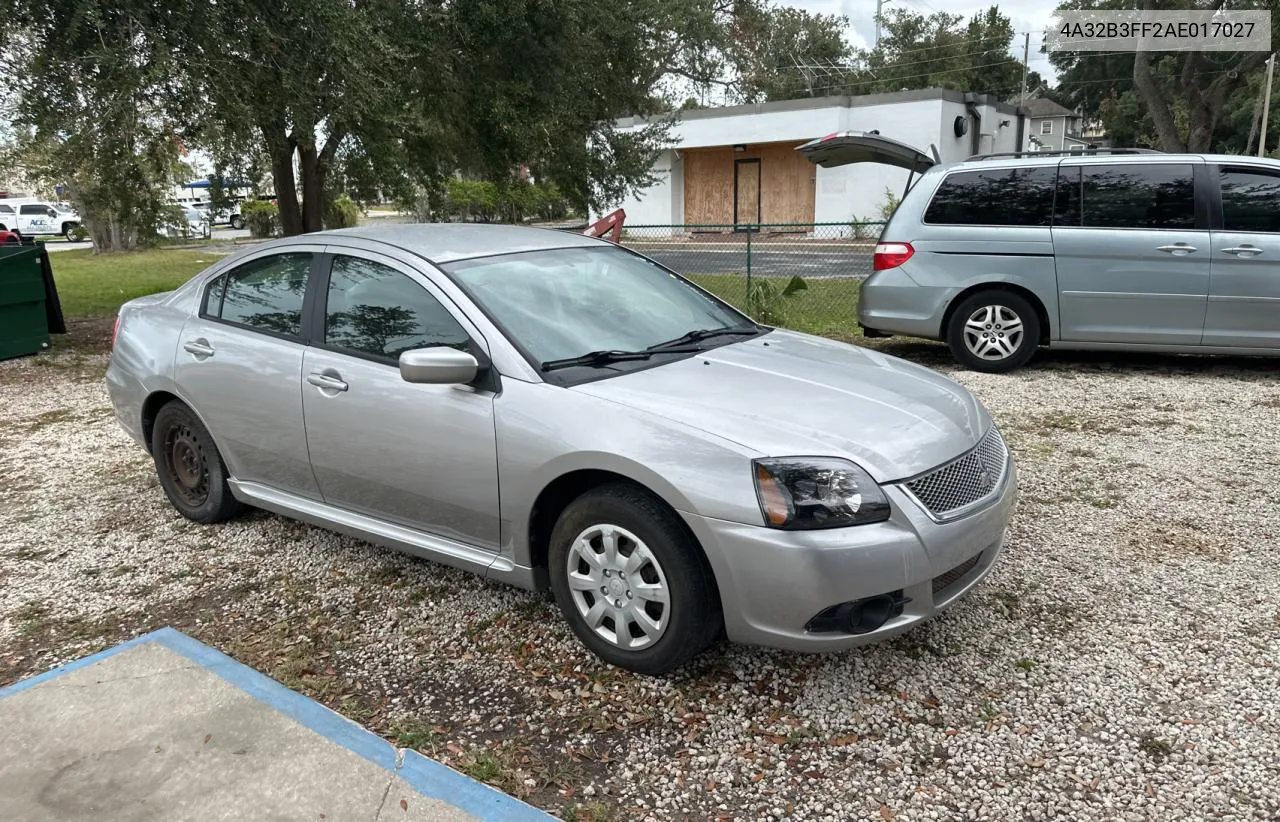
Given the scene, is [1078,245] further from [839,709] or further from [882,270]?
[839,709]

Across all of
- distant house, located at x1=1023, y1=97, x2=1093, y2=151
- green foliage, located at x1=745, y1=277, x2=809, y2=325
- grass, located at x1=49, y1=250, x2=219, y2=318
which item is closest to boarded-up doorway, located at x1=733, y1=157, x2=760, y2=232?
grass, located at x1=49, y1=250, x2=219, y2=318

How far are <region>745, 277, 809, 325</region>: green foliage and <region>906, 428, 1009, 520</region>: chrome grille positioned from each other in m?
7.26

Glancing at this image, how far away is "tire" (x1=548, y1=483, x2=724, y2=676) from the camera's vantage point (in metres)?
2.92

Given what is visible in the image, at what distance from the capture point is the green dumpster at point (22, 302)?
29.9 ft

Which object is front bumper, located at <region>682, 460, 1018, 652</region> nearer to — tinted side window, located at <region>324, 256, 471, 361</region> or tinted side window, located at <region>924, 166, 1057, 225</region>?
tinted side window, located at <region>324, 256, 471, 361</region>

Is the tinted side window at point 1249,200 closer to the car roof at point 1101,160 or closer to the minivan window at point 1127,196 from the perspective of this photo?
the car roof at point 1101,160

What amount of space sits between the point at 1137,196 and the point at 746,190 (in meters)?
24.2

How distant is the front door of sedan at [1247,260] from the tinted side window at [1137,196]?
257 mm

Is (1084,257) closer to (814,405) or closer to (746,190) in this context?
(814,405)

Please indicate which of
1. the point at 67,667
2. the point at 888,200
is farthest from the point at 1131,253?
the point at 888,200

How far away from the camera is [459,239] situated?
4.07m

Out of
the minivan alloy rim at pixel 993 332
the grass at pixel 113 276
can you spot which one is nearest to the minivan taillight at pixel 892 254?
the minivan alloy rim at pixel 993 332

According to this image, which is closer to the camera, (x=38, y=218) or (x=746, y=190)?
(x=746, y=190)

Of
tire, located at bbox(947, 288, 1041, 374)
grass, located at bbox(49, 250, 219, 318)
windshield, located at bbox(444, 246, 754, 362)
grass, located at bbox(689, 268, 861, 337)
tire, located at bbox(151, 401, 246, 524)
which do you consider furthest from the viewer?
grass, located at bbox(49, 250, 219, 318)
